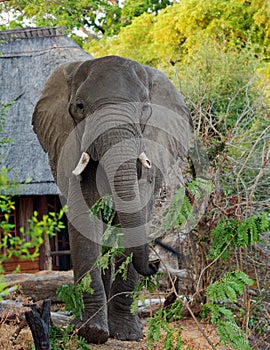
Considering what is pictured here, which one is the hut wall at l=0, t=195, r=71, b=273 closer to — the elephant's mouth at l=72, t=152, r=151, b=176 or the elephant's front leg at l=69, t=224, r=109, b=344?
the elephant's front leg at l=69, t=224, r=109, b=344

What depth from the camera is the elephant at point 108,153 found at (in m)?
4.86

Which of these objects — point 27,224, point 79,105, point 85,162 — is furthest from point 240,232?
point 27,224

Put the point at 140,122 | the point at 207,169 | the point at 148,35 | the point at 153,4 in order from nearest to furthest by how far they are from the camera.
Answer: the point at 140,122, the point at 207,169, the point at 148,35, the point at 153,4

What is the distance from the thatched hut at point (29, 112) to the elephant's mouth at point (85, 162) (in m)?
5.85

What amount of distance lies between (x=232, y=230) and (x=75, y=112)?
1.76 meters

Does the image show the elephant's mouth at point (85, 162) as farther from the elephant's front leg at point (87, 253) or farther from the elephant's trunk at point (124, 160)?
the elephant's front leg at point (87, 253)

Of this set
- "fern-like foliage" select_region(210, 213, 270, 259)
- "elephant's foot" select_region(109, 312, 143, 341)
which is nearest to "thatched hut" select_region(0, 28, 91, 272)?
"elephant's foot" select_region(109, 312, 143, 341)

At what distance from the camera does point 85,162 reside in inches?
202

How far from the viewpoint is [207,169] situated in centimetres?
668

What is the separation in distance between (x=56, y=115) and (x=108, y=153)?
0.94 m

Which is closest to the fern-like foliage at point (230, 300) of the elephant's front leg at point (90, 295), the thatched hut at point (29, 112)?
the elephant's front leg at point (90, 295)

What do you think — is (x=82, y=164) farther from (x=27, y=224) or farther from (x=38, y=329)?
(x=27, y=224)

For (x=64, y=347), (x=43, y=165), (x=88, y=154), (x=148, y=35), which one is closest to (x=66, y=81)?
(x=88, y=154)

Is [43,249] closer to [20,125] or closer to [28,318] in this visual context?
[20,125]
